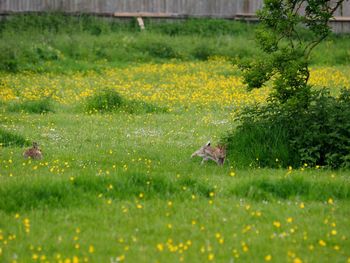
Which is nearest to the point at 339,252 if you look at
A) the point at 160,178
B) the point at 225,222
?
the point at 225,222

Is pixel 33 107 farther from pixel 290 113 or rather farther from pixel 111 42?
pixel 111 42

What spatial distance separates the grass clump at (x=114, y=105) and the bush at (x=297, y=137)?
18.5 feet

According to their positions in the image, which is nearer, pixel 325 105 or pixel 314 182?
pixel 314 182

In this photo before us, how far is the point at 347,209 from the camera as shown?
841 centimetres

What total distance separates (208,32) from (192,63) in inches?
178

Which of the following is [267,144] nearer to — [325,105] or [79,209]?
[325,105]

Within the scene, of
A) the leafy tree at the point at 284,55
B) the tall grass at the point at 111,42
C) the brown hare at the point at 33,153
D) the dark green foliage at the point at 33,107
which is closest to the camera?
the brown hare at the point at 33,153

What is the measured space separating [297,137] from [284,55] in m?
1.35

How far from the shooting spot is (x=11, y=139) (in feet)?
42.3

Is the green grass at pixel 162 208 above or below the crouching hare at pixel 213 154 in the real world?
below

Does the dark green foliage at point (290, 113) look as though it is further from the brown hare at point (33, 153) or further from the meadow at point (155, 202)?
the brown hare at point (33, 153)

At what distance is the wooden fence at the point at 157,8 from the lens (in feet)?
101

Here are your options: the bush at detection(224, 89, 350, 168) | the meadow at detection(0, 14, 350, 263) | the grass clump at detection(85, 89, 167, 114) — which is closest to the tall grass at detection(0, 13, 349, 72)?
the grass clump at detection(85, 89, 167, 114)

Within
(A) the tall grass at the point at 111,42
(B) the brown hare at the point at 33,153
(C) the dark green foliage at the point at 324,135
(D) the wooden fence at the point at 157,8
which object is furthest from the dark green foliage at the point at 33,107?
(D) the wooden fence at the point at 157,8
